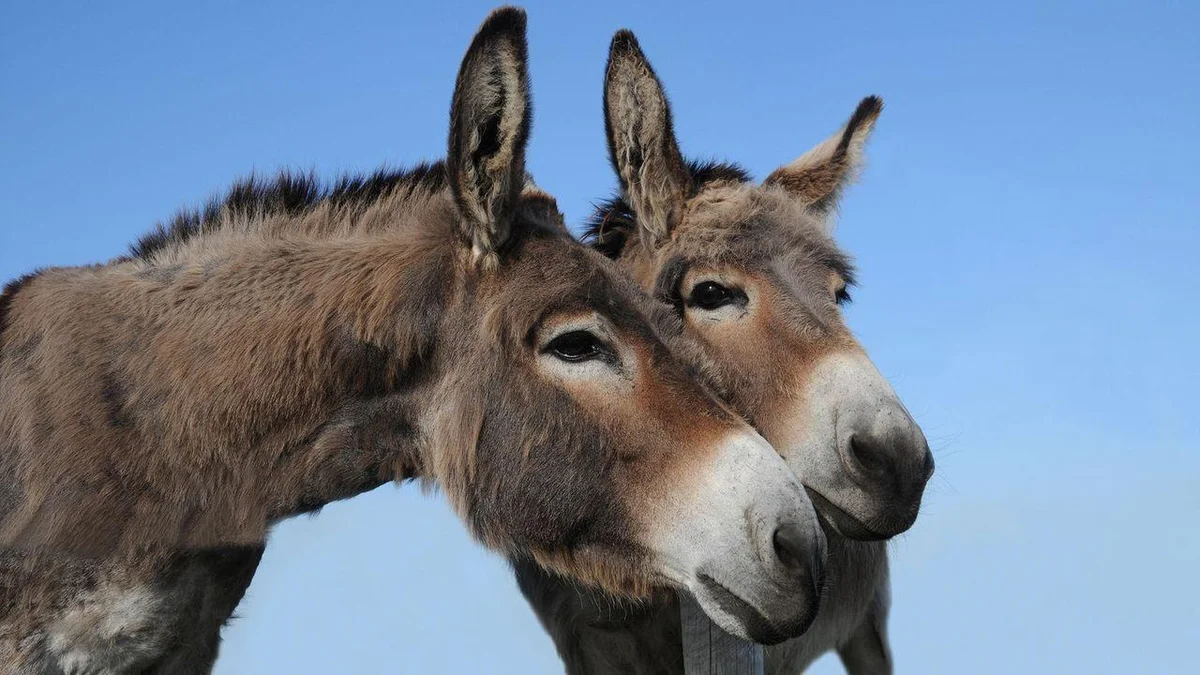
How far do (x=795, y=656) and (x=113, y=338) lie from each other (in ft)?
12.9

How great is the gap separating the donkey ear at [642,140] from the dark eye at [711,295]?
0.50m

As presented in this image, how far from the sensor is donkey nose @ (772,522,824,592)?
3.40m

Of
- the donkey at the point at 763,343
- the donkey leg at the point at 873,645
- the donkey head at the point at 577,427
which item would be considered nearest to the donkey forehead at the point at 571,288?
the donkey head at the point at 577,427

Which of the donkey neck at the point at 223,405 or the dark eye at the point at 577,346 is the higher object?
the dark eye at the point at 577,346

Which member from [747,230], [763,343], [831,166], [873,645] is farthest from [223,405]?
[873,645]

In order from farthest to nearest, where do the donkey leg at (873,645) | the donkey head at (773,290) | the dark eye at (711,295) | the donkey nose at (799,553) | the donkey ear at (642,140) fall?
the donkey leg at (873,645), the donkey ear at (642,140), the dark eye at (711,295), the donkey head at (773,290), the donkey nose at (799,553)

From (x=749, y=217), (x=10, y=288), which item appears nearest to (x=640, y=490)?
(x=749, y=217)

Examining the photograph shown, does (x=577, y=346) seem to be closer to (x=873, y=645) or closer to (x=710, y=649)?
(x=710, y=649)

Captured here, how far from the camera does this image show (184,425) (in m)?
3.94

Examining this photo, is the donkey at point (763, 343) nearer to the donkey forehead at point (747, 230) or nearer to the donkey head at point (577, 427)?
the donkey forehead at point (747, 230)

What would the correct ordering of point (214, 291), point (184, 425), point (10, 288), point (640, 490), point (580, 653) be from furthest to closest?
1. point (580, 653)
2. point (10, 288)
3. point (214, 291)
4. point (184, 425)
5. point (640, 490)

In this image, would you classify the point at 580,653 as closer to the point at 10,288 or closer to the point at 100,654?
the point at 100,654

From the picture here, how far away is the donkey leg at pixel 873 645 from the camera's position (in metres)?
7.15

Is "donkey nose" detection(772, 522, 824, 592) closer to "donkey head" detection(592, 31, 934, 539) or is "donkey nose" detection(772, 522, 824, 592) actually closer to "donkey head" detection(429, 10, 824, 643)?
"donkey head" detection(429, 10, 824, 643)
